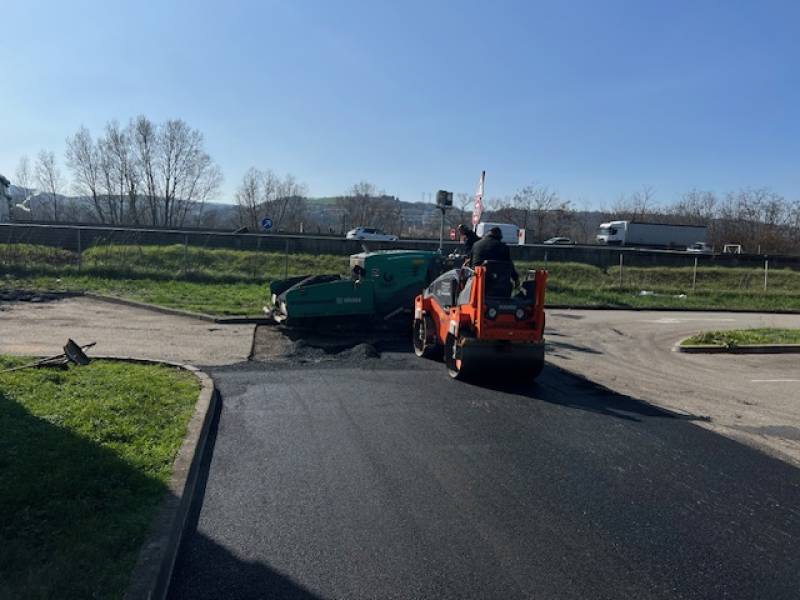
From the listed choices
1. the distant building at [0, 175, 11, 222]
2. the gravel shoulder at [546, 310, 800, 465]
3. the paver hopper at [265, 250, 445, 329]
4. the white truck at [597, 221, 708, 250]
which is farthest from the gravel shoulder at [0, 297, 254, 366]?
the white truck at [597, 221, 708, 250]

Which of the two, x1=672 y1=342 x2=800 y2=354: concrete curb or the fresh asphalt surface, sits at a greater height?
the fresh asphalt surface

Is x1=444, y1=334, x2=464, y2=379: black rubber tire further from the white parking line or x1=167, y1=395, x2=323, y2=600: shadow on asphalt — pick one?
the white parking line

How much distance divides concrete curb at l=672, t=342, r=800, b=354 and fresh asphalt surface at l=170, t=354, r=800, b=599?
6844 millimetres

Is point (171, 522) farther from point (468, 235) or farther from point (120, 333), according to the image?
point (120, 333)

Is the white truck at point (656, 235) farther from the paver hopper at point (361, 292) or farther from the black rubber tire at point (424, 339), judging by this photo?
the black rubber tire at point (424, 339)

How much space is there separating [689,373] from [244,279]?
56.0ft

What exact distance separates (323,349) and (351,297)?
1811 millimetres

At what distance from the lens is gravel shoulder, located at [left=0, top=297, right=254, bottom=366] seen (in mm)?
12102

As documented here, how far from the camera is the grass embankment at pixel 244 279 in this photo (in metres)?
21.4

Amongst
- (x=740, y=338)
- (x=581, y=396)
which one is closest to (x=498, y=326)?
(x=581, y=396)

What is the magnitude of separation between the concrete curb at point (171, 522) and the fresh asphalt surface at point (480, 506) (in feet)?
0.41

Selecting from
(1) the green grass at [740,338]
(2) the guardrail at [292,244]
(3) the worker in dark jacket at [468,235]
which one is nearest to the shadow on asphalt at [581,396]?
(3) the worker in dark jacket at [468,235]

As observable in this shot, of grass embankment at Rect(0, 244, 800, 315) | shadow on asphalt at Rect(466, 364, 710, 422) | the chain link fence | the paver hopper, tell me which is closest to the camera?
shadow on asphalt at Rect(466, 364, 710, 422)

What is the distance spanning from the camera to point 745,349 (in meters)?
14.8
